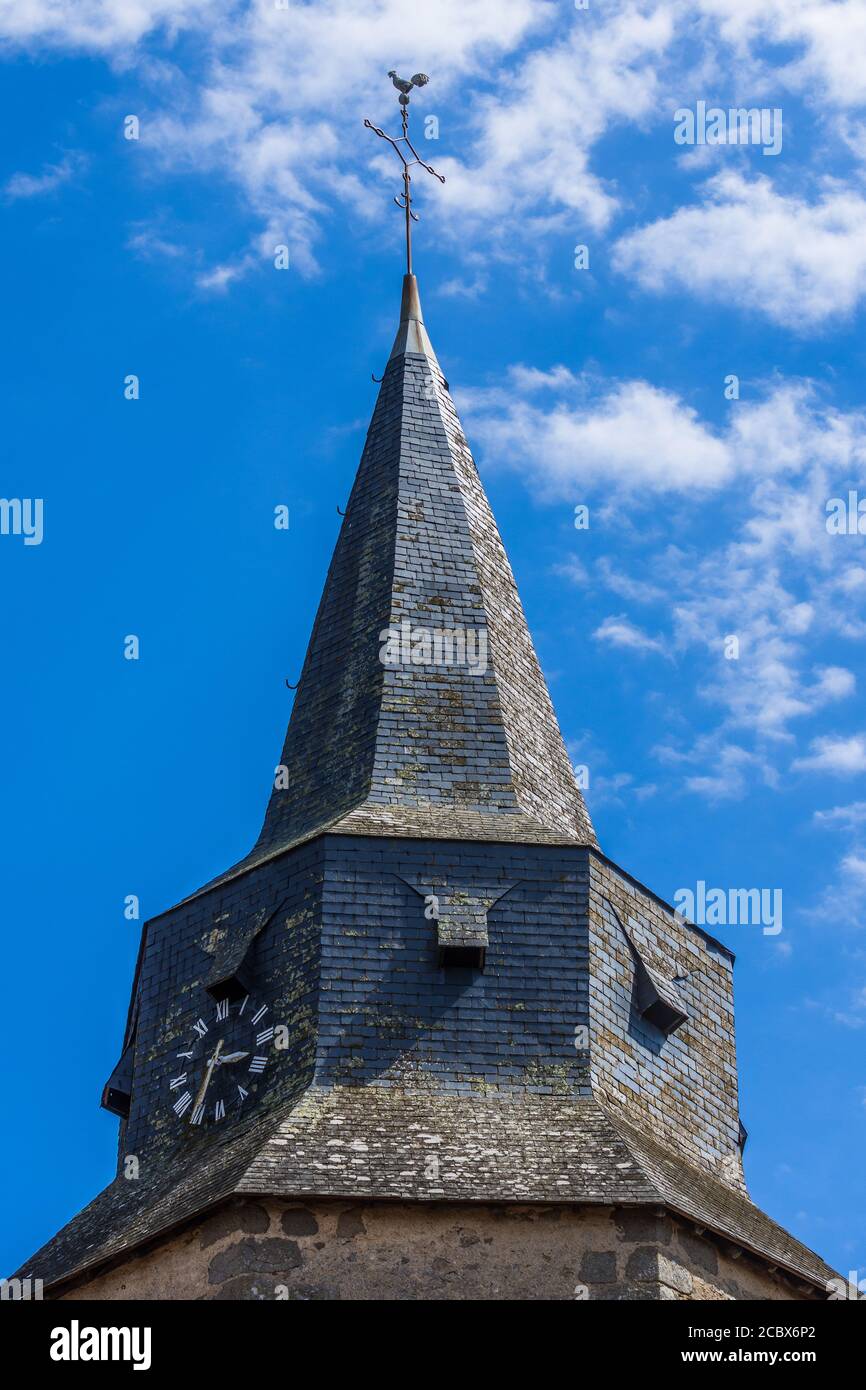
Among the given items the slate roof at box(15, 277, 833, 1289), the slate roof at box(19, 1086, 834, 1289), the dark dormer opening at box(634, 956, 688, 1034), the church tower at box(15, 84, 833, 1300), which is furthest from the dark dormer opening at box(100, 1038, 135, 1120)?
the dark dormer opening at box(634, 956, 688, 1034)

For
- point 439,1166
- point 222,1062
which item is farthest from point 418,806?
point 439,1166

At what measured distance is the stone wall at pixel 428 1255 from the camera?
28.8 meters

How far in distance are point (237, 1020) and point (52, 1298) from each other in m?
3.55

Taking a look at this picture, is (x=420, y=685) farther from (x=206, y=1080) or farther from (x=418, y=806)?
(x=206, y=1080)

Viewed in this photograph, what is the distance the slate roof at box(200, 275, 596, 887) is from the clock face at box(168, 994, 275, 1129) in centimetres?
208

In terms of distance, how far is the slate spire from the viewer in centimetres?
3403

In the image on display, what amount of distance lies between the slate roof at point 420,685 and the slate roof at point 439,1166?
3462mm

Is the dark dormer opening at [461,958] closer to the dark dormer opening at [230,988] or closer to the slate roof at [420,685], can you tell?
the slate roof at [420,685]

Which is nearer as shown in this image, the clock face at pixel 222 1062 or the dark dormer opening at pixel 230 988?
the clock face at pixel 222 1062

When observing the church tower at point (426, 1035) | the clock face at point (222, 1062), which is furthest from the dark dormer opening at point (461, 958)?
the clock face at point (222, 1062)

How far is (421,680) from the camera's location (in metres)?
35.4
